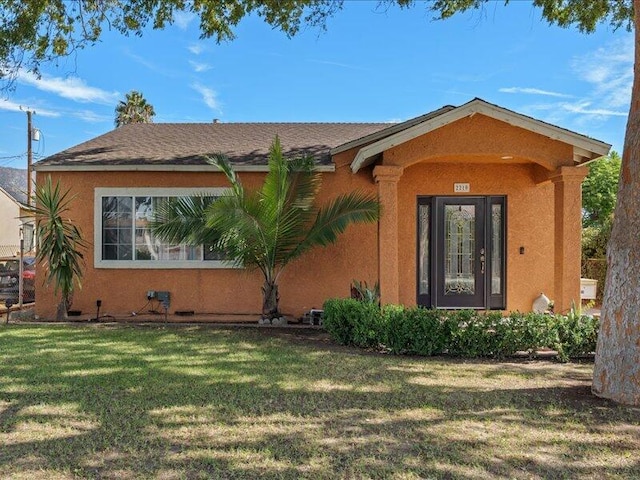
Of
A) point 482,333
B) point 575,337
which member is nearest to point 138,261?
point 482,333

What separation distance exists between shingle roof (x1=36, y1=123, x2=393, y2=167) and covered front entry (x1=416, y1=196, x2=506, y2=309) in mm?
2817

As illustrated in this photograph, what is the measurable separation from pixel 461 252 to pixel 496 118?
129 inches

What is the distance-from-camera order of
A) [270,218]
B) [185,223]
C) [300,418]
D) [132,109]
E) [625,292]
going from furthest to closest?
1. [132,109]
2. [185,223]
3. [270,218]
4. [625,292]
5. [300,418]

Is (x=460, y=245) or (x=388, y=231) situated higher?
(x=388, y=231)

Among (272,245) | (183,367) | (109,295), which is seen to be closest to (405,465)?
(183,367)

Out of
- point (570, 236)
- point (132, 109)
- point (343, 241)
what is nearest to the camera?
point (570, 236)

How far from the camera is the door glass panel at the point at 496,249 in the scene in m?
10.1

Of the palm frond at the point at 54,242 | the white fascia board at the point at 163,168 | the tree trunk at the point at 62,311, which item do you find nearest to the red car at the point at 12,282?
the tree trunk at the point at 62,311

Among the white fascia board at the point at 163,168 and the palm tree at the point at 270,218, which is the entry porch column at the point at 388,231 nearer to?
the palm tree at the point at 270,218

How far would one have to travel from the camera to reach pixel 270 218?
8.18 m

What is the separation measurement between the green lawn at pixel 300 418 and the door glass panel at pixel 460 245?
3.69m

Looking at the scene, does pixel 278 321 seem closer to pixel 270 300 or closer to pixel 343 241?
pixel 270 300

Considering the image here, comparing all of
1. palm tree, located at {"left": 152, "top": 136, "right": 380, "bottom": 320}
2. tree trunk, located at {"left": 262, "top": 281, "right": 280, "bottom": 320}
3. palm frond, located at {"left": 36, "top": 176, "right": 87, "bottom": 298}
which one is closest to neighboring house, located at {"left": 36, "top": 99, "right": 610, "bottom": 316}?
palm frond, located at {"left": 36, "top": 176, "right": 87, "bottom": 298}

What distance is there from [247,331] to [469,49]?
10.3m
